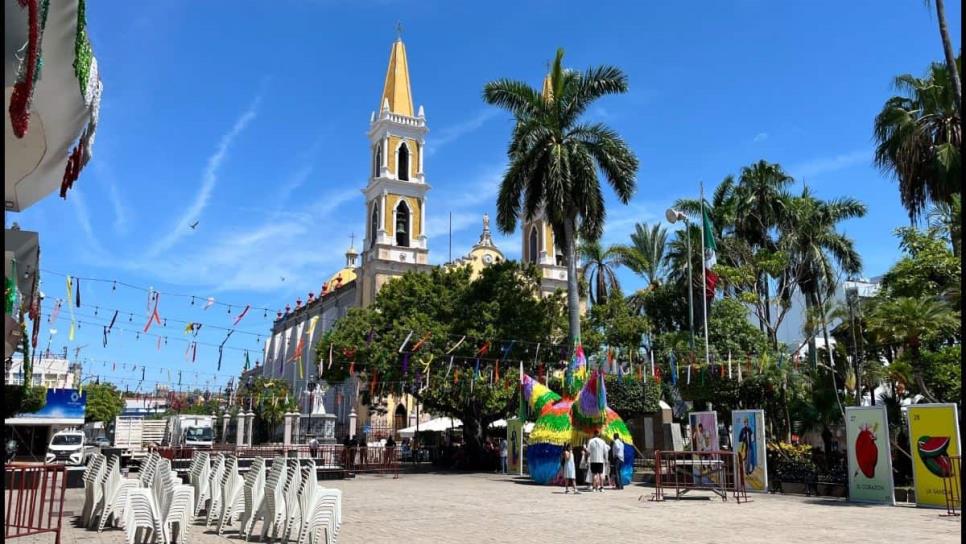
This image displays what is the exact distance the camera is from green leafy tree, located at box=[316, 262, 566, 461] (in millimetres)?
30312

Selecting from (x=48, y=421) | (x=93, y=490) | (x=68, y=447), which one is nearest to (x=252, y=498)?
(x=93, y=490)

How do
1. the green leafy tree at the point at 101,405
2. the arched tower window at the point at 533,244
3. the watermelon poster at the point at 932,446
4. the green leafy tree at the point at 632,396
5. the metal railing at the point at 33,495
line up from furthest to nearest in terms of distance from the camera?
the green leafy tree at the point at 101,405 < the arched tower window at the point at 533,244 < the green leafy tree at the point at 632,396 < the watermelon poster at the point at 932,446 < the metal railing at the point at 33,495

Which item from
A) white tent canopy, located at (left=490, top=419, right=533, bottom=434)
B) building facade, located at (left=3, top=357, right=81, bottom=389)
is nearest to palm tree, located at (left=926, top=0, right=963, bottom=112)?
white tent canopy, located at (left=490, top=419, right=533, bottom=434)

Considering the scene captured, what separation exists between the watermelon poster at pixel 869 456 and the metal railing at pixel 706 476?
95.0 inches

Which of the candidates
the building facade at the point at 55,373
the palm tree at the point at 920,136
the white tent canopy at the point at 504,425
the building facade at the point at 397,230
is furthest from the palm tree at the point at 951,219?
the building facade at the point at 55,373

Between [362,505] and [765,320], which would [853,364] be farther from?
[362,505]

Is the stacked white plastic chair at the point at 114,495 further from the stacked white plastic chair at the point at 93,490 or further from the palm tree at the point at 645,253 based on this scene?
the palm tree at the point at 645,253

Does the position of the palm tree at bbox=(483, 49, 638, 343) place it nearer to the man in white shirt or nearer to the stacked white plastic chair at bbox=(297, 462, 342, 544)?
the man in white shirt

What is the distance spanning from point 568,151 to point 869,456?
14.4m

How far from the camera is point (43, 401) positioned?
37062 millimetres

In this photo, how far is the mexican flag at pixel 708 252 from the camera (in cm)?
2989

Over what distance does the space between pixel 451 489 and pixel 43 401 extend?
85.9 feet

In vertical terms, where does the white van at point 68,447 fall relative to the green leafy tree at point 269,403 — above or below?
below

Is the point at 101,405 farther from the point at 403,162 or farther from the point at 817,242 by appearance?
the point at 817,242
